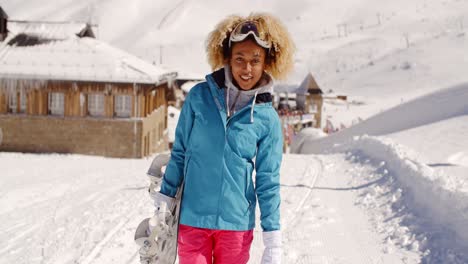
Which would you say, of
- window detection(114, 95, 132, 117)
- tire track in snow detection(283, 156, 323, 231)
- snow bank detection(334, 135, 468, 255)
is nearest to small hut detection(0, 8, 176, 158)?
window detection(114, 95, 132, 117)

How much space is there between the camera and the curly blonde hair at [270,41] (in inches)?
114

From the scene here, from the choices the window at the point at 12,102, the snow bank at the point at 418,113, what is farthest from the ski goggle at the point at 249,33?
the window at the point at 12,102

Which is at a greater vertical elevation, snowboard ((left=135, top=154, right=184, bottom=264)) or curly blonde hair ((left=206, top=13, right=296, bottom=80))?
curly blonde hair ((left=206, top=13, right=296, bottom=80))

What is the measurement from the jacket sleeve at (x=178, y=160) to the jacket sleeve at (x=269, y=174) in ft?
1.40

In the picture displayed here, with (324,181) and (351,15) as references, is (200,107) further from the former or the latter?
(351,15)

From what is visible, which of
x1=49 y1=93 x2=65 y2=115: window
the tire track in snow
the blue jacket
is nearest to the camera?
the blue jacket

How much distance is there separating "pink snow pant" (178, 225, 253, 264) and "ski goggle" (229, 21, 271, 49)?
3.50 feet

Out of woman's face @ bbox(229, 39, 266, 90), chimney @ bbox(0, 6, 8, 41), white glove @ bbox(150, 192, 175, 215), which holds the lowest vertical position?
white glove @ bbox(150, 192, 175, 215)

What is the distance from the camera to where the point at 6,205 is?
8.72 m

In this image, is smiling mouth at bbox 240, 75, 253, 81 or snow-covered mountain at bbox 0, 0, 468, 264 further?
snow-covered mountain at bbox 0, 0, 468, 264

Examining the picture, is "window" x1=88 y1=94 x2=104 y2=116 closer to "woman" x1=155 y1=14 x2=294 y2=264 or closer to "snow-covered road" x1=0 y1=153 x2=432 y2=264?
"snow-covered road" x1=0 y1=153 x2=432 y2=264

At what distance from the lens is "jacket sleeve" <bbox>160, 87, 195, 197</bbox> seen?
2828mm

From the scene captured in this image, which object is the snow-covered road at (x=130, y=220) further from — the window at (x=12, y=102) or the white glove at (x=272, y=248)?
the window at (x=12, y=102)

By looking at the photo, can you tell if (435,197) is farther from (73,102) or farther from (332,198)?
(73,102)
